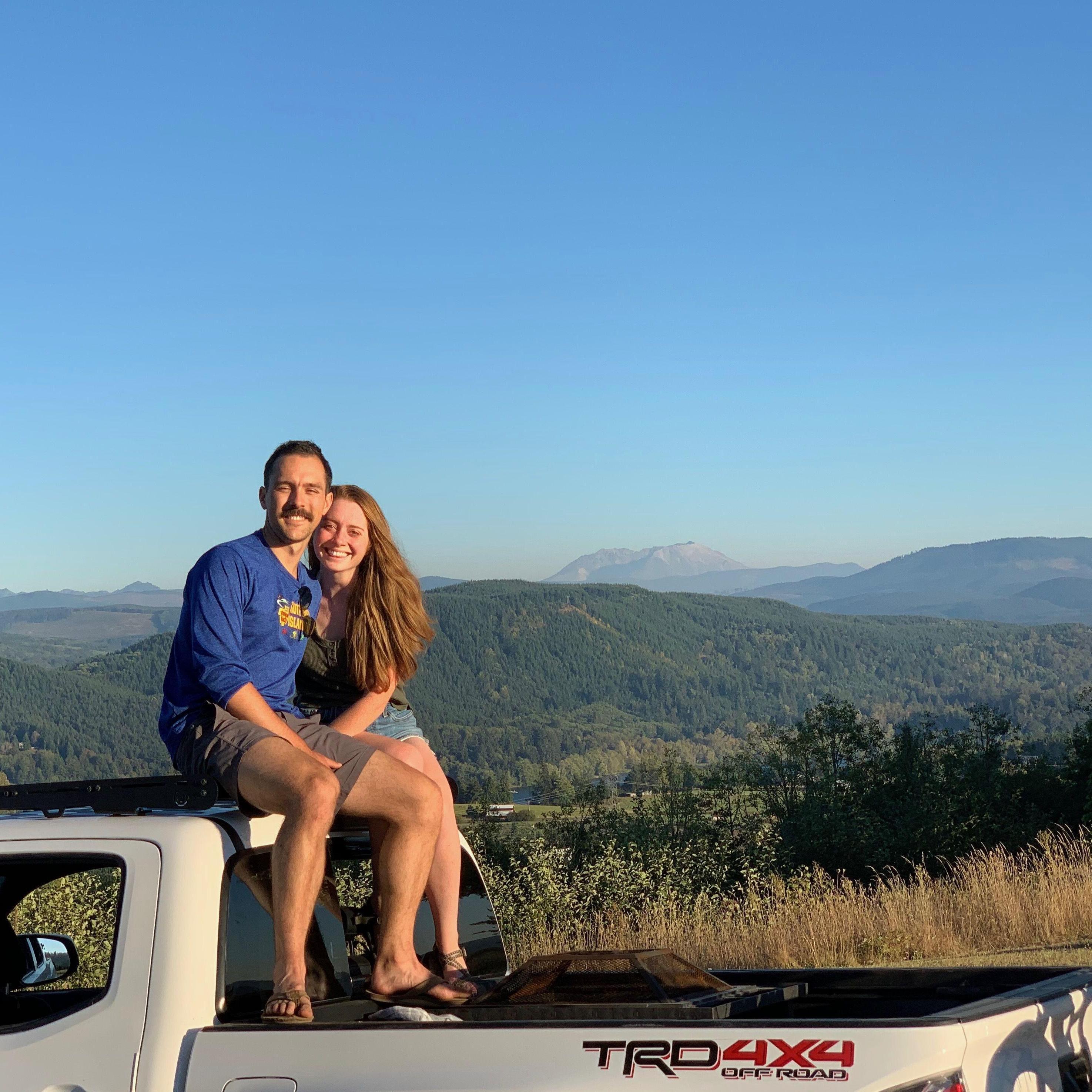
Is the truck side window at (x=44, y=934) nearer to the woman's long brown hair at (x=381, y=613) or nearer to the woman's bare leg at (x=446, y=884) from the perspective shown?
the woman's bare leg at (x=446, y=884)

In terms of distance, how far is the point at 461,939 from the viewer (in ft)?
14.1

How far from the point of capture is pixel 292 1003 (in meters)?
3.31

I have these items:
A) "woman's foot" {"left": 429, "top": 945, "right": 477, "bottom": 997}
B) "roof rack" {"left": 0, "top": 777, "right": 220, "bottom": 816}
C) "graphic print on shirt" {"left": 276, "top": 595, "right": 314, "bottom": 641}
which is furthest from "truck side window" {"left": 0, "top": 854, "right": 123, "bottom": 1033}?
"woman's foot" {"left": 429, "top": 945, "right": 477, "bottom": 997}

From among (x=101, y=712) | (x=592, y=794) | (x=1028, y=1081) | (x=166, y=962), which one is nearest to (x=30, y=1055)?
(x=166, y=962)

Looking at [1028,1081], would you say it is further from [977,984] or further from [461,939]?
[461,939]

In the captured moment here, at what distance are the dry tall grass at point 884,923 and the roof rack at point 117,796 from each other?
28.0 feet

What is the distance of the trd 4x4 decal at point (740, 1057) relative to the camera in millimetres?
2693

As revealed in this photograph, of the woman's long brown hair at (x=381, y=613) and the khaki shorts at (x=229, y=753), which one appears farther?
the woman's long brown hair at (x=381, y=613)

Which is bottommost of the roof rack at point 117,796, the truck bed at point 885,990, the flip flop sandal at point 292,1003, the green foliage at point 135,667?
the green foliage at point 135,667

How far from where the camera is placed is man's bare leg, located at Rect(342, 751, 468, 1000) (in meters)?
3.74

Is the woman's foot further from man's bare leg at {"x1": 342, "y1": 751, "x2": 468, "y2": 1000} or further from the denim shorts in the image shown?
the denim shorts

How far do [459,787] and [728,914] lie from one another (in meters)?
9.61

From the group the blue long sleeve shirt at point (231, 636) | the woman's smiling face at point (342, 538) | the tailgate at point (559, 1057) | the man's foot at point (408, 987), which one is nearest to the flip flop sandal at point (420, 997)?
the man's foot at point (408, 987)

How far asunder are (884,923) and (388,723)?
8449 millimetres
